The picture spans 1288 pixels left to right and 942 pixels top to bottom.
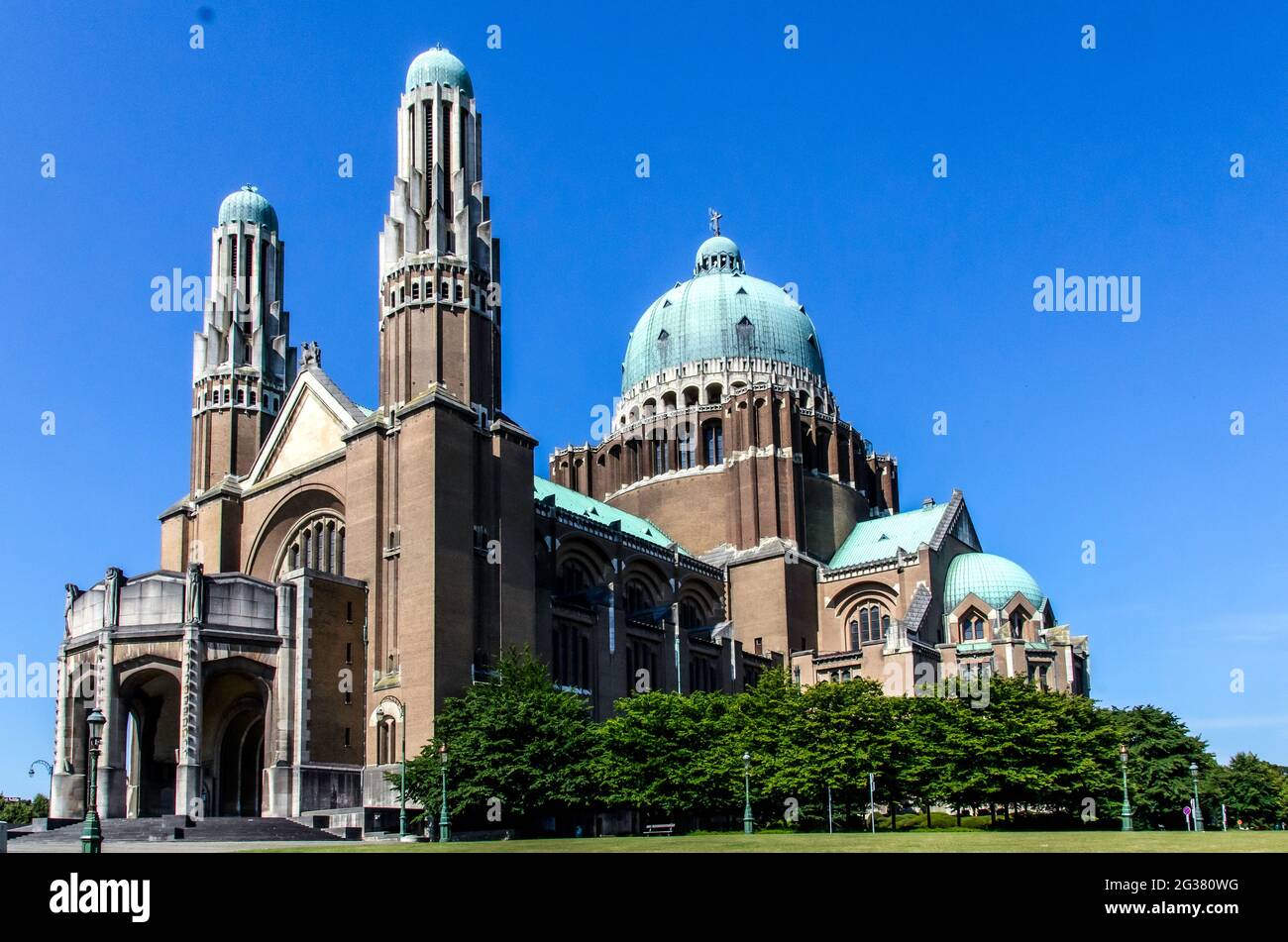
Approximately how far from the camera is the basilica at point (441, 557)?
52.8 m

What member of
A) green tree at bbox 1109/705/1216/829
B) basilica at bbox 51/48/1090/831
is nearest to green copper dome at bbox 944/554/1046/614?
basilica at bbox 51/48/1090/831

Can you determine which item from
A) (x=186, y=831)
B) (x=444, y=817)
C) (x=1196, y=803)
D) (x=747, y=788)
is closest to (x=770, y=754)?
A: (x=747, y=788)

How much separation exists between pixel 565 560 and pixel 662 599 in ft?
30.2

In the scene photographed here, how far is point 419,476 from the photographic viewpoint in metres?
55.0

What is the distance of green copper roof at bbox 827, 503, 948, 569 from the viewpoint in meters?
84.4

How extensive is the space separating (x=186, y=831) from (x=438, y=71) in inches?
1474

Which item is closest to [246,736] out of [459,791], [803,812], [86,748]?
[86,748]

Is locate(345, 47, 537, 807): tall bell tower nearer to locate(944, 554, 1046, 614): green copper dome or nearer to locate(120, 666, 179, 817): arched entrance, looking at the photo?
locate(120, 666, 179, 817): arched entrance

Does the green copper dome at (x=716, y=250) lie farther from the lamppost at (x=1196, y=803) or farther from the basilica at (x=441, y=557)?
the lamppost at (x=1196, y=803)

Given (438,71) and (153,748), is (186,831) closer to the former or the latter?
(153,748)

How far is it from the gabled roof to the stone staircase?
1952 cm

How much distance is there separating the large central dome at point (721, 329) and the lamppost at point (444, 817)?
167 feet

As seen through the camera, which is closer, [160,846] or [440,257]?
[160,846]

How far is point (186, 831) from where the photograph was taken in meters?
44.6
